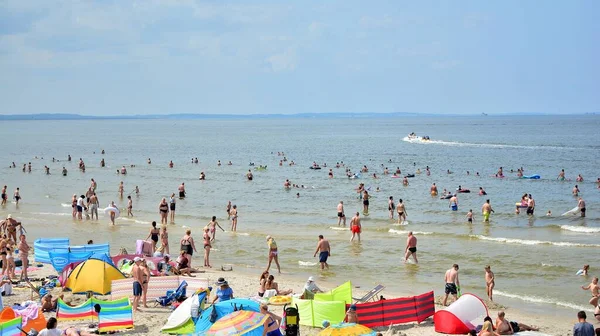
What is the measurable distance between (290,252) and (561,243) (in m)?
10.1

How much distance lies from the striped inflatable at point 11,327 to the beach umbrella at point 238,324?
11.2 ft

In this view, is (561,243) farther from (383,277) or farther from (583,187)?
(583,187)

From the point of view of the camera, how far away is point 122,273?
16.0 m

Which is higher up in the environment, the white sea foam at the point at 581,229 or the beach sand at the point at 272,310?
the white sea foam at the point at 581,229

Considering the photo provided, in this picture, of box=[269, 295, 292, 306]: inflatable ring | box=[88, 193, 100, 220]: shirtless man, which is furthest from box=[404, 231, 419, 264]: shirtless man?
box=[88, 193, 100, 220]: shirtless man

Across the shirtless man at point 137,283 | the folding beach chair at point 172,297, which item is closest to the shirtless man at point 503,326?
the folding beach chair at point 172,297

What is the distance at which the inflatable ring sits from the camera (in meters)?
15.1

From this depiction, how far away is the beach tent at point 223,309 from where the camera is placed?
12.4 meters

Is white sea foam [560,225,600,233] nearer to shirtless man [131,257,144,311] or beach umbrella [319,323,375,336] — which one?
beach umbrella [319,323,375,336]

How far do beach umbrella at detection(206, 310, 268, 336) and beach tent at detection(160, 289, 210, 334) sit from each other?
135 cm

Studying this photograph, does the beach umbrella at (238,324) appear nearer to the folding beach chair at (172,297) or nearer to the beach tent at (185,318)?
the beach tent at (185,318)

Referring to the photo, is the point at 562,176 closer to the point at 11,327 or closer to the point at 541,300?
the point at 541,300

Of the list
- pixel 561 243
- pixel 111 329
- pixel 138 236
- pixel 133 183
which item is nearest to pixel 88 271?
pixel 111 329

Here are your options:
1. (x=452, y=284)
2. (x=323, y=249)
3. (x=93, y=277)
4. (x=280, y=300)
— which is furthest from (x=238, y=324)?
(x=323, y=249)
